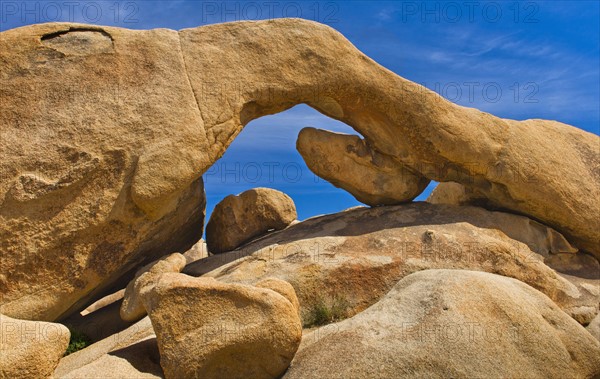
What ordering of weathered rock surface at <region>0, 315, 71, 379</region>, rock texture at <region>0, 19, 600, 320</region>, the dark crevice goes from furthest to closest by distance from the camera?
the dark crevice, rock texture at <region>0, 19, 600, 320</region>, weathered rock surface at <region>0, 315, 71, 379</region>

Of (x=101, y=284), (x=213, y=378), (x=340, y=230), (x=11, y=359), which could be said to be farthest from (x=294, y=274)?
(x=11, y=359)

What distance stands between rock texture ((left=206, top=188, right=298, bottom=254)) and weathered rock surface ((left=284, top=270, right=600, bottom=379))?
5214mm

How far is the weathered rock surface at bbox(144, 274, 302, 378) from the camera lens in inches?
281

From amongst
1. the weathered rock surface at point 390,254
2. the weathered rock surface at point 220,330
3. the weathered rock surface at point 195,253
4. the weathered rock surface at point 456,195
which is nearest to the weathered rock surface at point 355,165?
the weathered rock surface at point 390,254

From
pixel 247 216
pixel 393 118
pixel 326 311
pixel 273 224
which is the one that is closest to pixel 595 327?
pixel 326 311

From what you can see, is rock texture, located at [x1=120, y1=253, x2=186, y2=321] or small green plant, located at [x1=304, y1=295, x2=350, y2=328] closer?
small green plant, located at [x1=304, y1=295, x2=350, y2=328]

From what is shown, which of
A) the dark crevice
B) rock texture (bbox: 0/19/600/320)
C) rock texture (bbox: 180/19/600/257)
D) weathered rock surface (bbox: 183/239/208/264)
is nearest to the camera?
rock texture (bbox: 0/19/600/320)

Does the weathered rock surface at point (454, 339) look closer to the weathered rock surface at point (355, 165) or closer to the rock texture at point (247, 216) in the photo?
the weathered rock surface at point (355, 165)

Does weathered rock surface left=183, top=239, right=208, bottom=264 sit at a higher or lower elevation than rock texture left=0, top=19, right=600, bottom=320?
lower

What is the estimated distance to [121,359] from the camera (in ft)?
24.7

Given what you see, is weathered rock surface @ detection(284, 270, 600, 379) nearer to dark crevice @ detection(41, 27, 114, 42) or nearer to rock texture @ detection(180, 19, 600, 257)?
rock texture @ detection(180, 19, 600, 257)

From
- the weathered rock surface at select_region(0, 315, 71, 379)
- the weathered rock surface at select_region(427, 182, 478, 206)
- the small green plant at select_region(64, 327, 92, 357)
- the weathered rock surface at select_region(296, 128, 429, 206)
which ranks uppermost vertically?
the weathered rock surface at select_region(296, 128, 429, 206)

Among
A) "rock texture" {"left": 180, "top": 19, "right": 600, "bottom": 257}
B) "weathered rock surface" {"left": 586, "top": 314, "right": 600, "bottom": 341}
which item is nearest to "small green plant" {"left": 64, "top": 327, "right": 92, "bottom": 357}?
"rock texture" {"left": 180, "top": 19, "right": 600, "bottom": 257}

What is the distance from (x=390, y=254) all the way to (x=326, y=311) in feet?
6.14
